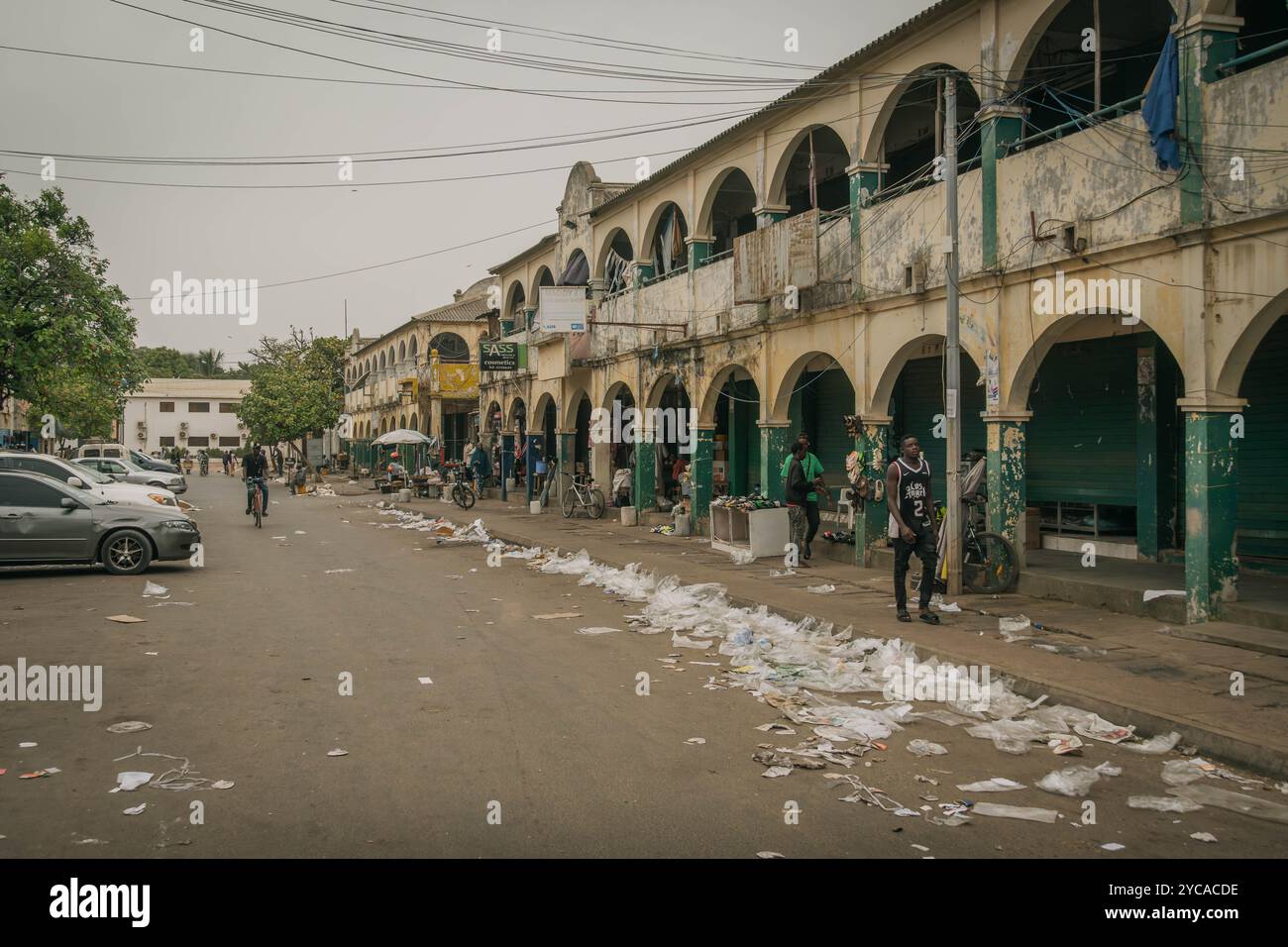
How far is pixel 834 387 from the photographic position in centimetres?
2053

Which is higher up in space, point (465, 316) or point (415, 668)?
point (465, 316)

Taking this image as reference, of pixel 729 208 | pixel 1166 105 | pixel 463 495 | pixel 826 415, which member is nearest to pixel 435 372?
pixel 463 495

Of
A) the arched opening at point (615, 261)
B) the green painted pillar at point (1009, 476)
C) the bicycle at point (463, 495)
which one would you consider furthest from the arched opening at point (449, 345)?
the green painted pillar at point (1009, 476)

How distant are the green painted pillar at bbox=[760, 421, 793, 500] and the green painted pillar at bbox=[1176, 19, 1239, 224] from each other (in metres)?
9.10

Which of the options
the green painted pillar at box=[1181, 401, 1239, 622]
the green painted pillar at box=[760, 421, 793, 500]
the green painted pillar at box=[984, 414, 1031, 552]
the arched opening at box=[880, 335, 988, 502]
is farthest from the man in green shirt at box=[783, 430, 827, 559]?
the green painted pillar at box=[1181, 401, 1239, 622]

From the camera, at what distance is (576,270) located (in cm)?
2777

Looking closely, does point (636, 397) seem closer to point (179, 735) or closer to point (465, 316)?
point (179, 735)

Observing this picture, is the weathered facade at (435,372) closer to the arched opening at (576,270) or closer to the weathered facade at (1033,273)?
the arched opening at (576,270)

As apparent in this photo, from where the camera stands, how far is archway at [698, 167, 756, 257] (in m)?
20.1

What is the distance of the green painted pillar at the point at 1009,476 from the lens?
12.4 m

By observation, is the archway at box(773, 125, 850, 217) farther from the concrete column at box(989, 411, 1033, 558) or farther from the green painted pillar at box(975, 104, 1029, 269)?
the concrete column at box(989, 411, 1033, 558)

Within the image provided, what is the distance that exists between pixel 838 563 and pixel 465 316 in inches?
1422

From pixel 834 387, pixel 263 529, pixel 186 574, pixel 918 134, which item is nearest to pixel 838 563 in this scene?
pixel 834 387

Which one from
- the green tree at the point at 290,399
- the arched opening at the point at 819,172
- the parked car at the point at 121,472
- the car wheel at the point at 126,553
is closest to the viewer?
the car wheel at the point at 126,553
